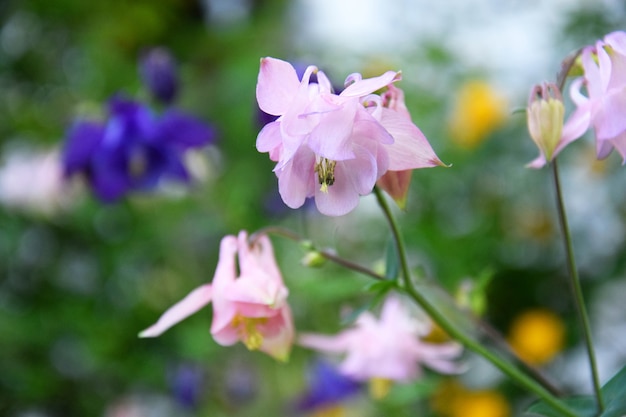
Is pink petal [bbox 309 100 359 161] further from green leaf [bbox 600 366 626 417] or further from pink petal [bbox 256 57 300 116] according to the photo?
green leaf [bbox 600 366 626 417]

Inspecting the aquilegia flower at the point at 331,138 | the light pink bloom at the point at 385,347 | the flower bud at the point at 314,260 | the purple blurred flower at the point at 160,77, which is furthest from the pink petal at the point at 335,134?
the purple blurred flower at the point at 160,77

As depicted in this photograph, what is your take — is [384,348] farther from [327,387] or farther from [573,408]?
[327,387]

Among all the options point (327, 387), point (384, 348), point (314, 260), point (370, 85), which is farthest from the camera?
point (327, 387)

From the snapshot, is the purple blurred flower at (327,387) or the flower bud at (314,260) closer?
the flower bud at (314,260)

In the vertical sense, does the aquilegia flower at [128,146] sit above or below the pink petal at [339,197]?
above

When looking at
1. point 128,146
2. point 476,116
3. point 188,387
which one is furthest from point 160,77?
point 476,116

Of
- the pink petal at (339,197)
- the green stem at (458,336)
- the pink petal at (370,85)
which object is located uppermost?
the pink petal at (370,85)

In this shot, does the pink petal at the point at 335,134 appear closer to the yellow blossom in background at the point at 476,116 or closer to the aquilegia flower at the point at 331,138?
the aquilegia flower at the point at 331,138

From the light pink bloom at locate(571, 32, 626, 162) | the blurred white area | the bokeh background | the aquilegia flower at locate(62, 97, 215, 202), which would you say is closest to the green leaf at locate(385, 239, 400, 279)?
the light pink bloom at locate(571, 32, 626, 162)
